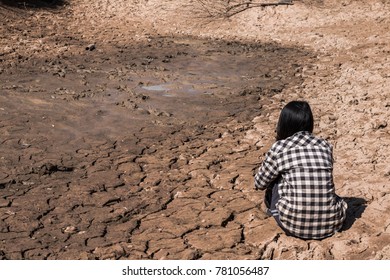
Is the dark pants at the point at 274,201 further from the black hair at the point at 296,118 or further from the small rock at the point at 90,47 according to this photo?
the small rock at the point at 90,47

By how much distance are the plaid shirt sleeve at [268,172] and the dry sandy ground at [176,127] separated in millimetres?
379

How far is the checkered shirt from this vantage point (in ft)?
10.0

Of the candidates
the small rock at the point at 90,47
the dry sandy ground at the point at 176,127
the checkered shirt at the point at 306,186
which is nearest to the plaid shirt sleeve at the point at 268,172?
the checkered shirt at the point at 306,186

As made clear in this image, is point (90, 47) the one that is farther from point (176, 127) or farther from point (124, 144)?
point (124, 144)

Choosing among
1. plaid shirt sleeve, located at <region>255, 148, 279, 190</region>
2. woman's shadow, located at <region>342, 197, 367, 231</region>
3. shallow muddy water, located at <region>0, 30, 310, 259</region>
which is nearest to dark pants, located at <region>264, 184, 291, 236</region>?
plaid shirt sleeve, located at <region>255, 148, 279, 190</region>

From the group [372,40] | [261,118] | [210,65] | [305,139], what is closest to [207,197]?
[305,139]

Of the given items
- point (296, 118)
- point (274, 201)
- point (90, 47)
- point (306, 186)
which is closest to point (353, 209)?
point (274, 201)

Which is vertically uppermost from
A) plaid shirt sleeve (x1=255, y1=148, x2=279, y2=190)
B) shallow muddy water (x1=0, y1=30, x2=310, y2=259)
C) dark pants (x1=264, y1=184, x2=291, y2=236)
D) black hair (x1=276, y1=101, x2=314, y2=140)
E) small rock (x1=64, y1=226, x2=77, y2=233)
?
black hair (x1=276, y1=101, x2=314, y2=140)

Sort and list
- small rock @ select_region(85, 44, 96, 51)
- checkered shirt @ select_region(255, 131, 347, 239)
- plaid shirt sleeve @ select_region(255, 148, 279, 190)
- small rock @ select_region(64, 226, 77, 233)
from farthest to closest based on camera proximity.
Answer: small rock @ select_region(85, 44, 96, 51), small rock @ select_region(64, 226, 77, 233), plaid shirt sleeve @ select_region(255, 148, 279, 190), checkered shirt @ select_region(255, 131, 347, 239)

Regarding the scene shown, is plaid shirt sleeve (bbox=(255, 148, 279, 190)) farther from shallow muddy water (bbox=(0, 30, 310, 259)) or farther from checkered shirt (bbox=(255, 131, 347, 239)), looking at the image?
shallow muddy water (bbox=(0, 30, 310, 259))

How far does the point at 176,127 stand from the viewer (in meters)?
5.89

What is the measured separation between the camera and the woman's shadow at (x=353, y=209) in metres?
3.45

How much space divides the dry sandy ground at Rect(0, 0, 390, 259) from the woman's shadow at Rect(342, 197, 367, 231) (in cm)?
1
